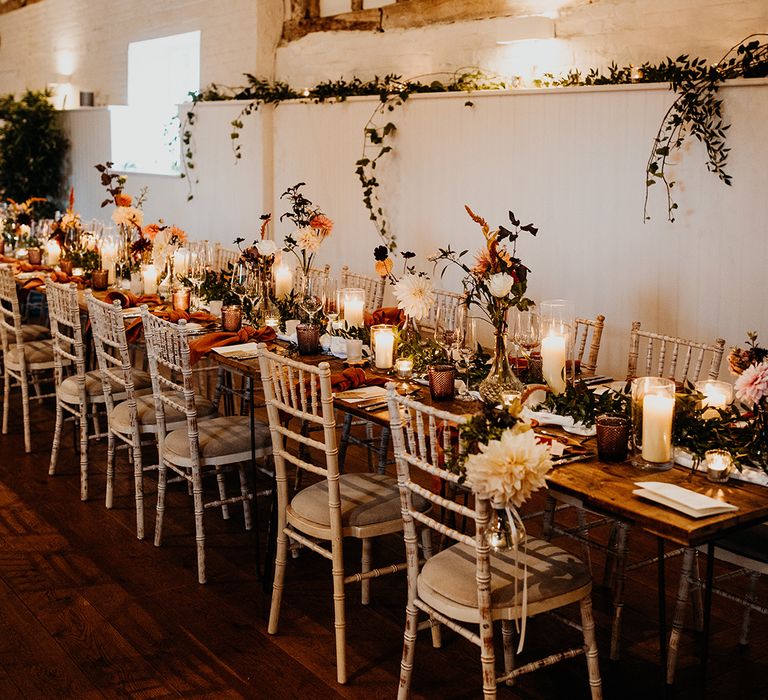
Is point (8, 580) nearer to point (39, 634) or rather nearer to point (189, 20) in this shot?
point (39, 634)

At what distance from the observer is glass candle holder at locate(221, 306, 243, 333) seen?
182 inches

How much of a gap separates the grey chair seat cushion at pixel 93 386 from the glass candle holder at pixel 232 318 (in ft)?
2.13

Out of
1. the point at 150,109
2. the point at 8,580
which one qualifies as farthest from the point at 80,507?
the point at 150,109

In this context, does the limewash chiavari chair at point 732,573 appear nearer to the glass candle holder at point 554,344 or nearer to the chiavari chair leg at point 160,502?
the glass candle holder at point 554,344

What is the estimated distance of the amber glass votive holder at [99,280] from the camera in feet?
19.7

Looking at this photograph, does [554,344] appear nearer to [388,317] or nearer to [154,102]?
[388,317]

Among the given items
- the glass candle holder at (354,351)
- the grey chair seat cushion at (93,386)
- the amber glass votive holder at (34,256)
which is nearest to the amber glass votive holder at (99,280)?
the grey chair seat cushion at (93,386)

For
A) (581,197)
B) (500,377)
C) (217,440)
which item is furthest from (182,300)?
(581,197)

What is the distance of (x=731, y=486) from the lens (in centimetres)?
270

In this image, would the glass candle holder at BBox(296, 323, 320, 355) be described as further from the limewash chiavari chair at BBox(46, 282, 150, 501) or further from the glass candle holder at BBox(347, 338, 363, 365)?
the limewash chiavari chair at BBox(46, 282, 150, 501)

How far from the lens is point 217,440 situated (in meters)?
4.13

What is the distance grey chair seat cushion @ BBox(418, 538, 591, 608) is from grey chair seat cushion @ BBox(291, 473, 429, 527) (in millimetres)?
395

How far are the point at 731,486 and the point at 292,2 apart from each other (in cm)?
710

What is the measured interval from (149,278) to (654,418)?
3.64 metres
